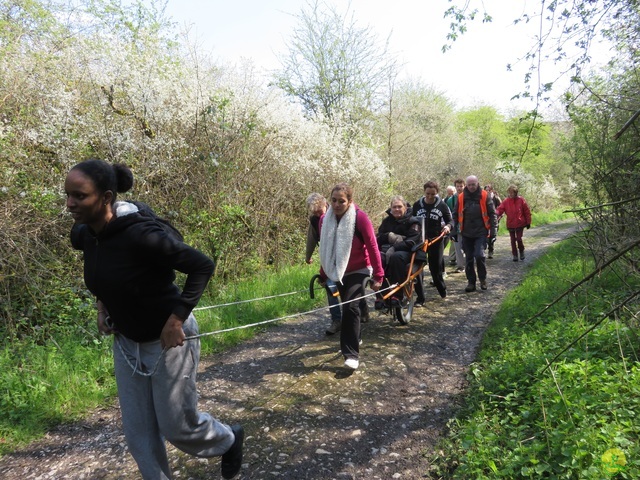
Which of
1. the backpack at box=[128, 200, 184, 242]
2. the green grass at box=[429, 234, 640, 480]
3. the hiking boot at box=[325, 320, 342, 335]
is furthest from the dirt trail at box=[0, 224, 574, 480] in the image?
the backpack at box=[128, 200, 184, 242]

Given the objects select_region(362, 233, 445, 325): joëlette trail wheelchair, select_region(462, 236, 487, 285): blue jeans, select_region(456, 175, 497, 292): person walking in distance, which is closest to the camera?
Answer: select_region(362, 233, 445, 325): joëlette trail wheelchair

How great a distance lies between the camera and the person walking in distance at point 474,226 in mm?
8422

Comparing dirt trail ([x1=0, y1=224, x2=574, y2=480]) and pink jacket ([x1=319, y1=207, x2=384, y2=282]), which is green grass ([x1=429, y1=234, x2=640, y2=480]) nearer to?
dirt trail ([x1=0, y1=224, x2=574, y2=480])

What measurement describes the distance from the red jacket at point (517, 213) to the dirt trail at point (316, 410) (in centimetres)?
615

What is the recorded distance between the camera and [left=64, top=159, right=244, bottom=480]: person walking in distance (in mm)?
2195

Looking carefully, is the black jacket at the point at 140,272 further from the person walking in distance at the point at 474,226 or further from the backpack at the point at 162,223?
the person walking in distance at the point at 474,226

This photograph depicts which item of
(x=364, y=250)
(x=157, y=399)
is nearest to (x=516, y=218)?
(x=364, y=250)

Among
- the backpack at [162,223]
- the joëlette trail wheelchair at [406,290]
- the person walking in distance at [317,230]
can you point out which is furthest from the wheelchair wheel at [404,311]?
the backpack at [162,223]

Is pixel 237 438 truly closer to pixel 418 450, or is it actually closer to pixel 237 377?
pixel 418 450

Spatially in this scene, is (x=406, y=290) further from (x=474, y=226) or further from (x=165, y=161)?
(x=165, y=161)

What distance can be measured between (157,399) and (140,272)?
Answer: 0.74 m

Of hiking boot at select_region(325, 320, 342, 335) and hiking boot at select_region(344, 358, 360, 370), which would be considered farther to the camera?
hiking boot at select_region(325, 320, 342, 335)

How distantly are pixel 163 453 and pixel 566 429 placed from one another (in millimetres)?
2696

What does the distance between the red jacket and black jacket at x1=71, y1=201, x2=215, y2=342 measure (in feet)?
36.8
